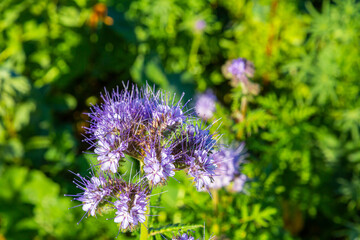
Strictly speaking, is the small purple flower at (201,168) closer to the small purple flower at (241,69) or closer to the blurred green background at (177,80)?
the small purple flower at (241,69)

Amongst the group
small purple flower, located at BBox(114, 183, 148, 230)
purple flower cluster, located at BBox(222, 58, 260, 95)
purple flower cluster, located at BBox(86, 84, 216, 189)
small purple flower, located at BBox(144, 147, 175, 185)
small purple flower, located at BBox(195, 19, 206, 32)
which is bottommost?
small purple flower, located at BBox(114, 183, 148, 230)

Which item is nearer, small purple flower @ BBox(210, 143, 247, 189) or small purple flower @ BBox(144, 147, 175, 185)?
small purple flower @ BBox(144, 147, 175, 185)

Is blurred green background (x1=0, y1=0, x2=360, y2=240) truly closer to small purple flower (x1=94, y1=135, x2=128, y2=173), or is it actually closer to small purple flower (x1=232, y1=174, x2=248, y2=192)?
small purple flower (x1=232, y1=174, x2=248, y2=192)

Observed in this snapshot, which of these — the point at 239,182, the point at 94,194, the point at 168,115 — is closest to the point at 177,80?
the point at 239,182

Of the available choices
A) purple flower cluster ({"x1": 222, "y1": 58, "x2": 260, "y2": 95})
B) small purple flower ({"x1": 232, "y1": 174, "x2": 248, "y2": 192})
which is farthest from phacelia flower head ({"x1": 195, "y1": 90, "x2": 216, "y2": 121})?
small purple flower ({"x1": 232, "y1": 174, "x2": 248, "y2": 192})

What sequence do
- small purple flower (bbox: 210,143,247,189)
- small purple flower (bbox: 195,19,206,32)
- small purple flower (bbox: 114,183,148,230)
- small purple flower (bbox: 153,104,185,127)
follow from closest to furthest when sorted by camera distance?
1. small purple flower (bbox: 114,183,148,230)
2. small purple flower (bbox: 153,104,185,127)
3. small purple flower (bbox: 210,143,247,189)
4. small purple flower (bbox: 195,19,206,32)

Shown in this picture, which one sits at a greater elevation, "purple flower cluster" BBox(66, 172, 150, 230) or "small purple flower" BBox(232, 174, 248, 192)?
"small purple flower" BBox(232, 174, 248, 192)

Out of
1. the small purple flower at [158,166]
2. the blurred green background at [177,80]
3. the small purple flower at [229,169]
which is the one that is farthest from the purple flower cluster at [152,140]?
the blurred green background at [177,80]
